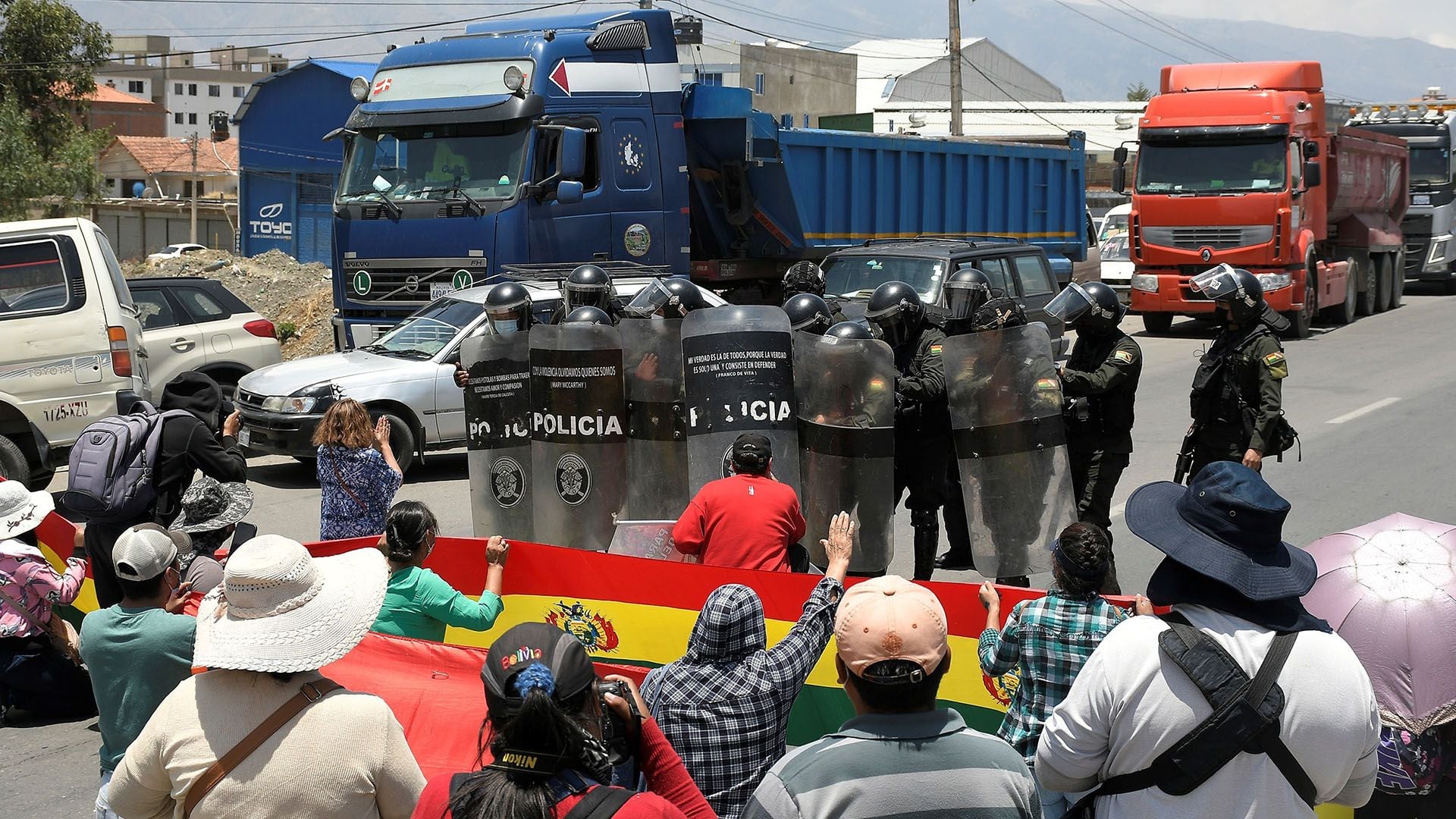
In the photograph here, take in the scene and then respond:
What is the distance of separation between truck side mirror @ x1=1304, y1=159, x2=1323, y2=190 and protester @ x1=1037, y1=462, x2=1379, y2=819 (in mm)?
18620

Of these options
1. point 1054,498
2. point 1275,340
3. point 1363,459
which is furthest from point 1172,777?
point 1363,459

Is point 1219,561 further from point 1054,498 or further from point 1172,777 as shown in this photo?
point 1054,498

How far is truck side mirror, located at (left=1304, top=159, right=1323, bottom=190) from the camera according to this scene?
779 inches

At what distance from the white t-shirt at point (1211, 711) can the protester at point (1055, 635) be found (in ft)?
2.96

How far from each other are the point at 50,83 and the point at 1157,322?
80.2 ft

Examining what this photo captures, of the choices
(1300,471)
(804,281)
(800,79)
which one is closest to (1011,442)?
(804,281)

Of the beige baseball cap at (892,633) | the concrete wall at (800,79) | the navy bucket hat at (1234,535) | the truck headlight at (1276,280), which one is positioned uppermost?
the concrete wall at (800,79)

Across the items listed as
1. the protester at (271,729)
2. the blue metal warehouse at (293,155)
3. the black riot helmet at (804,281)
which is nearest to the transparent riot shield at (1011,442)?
the black riot helmet at (804,281)

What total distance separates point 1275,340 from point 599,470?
12.6 ft

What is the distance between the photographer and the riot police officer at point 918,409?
7.01 metres

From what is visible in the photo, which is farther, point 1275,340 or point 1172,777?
point 1275,340

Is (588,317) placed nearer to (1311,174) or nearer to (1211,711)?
(1211,711)

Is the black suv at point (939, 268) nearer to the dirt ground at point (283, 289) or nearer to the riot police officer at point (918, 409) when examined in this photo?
the riot police officer at point (918, 409)

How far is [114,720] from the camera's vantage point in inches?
154
